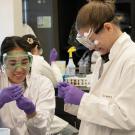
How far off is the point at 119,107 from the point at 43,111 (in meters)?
0.68

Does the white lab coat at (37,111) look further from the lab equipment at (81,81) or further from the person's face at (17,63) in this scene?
the lab equipment at (81,81)

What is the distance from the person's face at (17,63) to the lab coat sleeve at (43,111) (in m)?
0.14

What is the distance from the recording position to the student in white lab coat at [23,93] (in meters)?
1.80

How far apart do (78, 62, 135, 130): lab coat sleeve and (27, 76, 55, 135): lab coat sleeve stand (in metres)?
0.51

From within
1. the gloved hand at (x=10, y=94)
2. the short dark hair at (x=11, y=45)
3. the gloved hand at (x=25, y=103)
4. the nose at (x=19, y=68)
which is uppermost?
the short dark hair at (x=11, y=45)

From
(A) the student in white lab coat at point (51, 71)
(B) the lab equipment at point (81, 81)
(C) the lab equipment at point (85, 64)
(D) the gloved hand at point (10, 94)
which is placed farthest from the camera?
(C) the lab equipment at point (85, 64)

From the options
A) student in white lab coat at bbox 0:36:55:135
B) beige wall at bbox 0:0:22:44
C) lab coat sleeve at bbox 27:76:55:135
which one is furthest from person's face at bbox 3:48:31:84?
beige wall at bbox 0:0:22:44

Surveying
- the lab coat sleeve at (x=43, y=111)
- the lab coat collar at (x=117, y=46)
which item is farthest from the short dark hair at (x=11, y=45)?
the lab coat collar at (x=117, y=46)

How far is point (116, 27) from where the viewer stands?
4.55ft

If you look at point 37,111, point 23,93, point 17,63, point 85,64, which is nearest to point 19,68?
point 17,63

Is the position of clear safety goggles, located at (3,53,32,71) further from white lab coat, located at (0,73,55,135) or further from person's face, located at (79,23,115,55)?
person's face, located at (79,23,115,55)

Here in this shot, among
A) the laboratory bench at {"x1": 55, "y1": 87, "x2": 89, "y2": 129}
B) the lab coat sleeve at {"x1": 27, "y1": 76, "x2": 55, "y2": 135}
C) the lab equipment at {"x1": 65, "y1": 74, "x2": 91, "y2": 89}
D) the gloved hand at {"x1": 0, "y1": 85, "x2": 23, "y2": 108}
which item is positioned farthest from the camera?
the lab equipment at {"x1": 65, "y1": 74, "x2": 91, "y2": 89}

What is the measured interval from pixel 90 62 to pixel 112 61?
7.55 feet

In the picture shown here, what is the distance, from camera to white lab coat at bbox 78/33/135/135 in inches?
50.3
